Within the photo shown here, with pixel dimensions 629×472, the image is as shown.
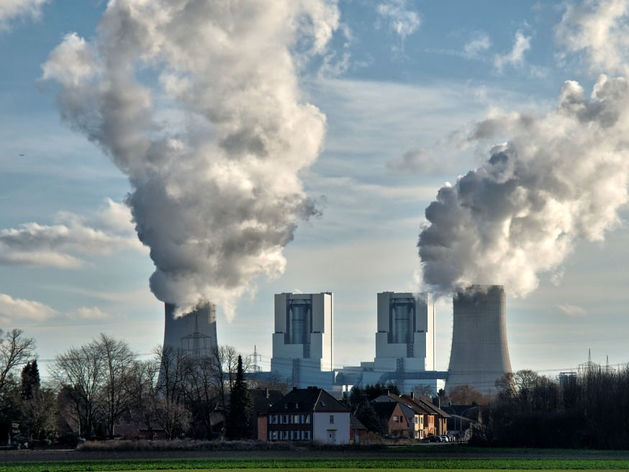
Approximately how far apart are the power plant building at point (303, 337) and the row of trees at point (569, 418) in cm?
8971

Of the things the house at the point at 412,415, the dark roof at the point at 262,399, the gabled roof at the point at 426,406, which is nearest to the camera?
the dark roof at the point at 262,399

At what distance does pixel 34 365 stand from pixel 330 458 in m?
41.0

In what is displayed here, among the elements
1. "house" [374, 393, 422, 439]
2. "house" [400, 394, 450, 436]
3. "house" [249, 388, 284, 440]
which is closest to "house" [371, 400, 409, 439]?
"house" [374, 393, 422, 439]

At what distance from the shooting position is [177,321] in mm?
103438

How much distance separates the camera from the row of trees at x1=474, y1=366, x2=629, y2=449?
6412 cm

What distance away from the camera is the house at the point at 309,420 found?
260ft

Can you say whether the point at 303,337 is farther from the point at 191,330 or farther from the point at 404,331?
the point at 191,330

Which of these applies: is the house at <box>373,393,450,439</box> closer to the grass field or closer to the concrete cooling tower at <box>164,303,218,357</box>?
the concrete cooling tower at <box>164,303,218,357</box>

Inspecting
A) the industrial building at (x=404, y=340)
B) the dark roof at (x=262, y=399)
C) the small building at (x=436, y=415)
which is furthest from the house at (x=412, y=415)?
the industrial building at (x=404, y=340)

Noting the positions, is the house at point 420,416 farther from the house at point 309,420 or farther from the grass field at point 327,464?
the grass field at point 327,464

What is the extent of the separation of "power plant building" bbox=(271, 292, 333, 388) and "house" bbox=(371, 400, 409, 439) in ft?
232

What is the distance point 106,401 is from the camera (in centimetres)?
7762

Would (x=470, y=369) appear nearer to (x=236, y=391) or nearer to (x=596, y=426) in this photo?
(x=236, y=391)

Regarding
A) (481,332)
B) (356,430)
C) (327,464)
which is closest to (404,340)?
(481,332)
